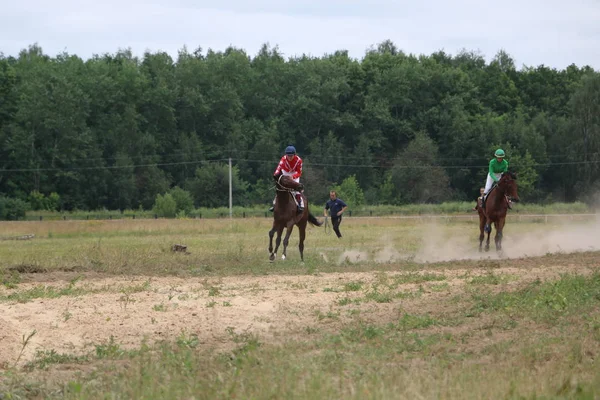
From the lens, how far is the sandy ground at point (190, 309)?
12.9 metres

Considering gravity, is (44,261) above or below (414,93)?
below

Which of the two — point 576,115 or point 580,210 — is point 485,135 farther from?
point 580,210

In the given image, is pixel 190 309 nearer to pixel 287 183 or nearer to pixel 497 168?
pixel 287 183

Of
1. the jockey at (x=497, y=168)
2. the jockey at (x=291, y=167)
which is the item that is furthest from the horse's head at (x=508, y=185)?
the jockey at (x=291, y=167)

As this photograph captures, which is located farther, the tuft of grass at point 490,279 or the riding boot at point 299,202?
the riding boot at point 299,202

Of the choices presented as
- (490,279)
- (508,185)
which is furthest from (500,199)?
(490,279)

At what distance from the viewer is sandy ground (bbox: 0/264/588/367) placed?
508 inches

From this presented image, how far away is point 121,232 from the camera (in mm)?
47969

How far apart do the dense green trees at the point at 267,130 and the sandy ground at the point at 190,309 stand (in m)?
70.6

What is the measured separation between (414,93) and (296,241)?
7508cm

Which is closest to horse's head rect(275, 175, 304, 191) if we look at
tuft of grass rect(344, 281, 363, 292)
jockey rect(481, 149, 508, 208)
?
jockey rect(481, 149, 508, 208)

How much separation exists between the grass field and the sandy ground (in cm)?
4

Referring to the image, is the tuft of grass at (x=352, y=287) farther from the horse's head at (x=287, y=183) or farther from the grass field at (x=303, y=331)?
the horse's head at (x=287, y=183)

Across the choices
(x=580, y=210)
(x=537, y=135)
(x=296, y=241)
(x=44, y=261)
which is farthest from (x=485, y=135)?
(x=44, y=261)
